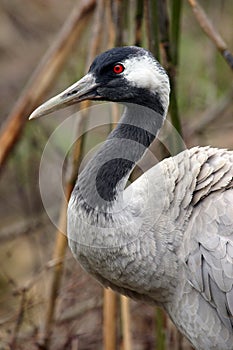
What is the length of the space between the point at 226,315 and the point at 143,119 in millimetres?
950

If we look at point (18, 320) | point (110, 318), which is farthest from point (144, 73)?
point (18, 320)

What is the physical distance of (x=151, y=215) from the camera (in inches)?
165

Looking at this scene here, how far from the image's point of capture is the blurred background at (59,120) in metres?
5.02

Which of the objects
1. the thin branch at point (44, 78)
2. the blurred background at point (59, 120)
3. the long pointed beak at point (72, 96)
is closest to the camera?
the long pointed beak at point (72, 96)

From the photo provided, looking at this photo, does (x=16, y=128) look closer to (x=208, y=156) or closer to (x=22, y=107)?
(x=22, y=107)

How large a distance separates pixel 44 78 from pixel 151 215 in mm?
1463

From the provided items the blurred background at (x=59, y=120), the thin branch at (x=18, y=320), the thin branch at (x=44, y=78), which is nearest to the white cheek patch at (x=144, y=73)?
the blurred background at (x=59, y=120)

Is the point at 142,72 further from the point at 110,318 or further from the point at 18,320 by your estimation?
the point at 18,320

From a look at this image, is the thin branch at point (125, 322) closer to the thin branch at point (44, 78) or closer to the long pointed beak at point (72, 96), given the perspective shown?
the thin branch at point (44, 78)

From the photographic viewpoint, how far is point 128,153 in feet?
13.9

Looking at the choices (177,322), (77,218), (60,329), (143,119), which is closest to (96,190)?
(77,218)

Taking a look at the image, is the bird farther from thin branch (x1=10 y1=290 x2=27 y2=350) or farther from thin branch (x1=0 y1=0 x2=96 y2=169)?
thin branch (x1=0 y1=0 x2=96 y2=169)

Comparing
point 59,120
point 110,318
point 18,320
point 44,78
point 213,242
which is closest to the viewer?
point 213,242

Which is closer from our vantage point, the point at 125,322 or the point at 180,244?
the point at 180,244
